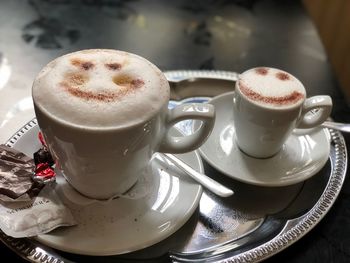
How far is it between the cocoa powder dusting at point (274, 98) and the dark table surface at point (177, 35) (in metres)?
0.25

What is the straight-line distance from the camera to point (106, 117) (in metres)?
0.57

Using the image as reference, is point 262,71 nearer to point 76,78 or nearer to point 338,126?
point 338,126

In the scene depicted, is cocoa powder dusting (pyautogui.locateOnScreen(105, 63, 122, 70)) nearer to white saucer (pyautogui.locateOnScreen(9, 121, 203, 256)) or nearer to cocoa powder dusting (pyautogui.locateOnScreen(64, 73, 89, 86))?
cocoa powder dusting (pyautogui.locateOnScreen(64, 73, 89, 86))

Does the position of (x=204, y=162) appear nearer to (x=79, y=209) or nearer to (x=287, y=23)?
(x=79, y=209)

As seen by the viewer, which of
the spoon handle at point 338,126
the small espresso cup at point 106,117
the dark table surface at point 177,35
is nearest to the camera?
the small espresso cup at point 106,117

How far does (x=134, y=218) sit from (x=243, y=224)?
17 cm

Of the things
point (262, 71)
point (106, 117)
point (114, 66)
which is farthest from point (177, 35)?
point (106, 117)

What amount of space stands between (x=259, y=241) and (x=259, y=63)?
0.54 meters

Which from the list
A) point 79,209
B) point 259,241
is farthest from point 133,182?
point 259,241

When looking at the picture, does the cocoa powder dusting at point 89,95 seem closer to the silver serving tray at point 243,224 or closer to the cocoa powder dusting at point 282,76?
the silver serving tray at point 243,224

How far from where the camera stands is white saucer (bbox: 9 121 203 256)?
626mm

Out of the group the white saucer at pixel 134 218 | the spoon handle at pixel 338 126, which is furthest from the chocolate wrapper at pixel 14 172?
the spoon handle at pixel 338 126

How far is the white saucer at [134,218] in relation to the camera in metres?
0.63

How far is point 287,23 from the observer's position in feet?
4.14
